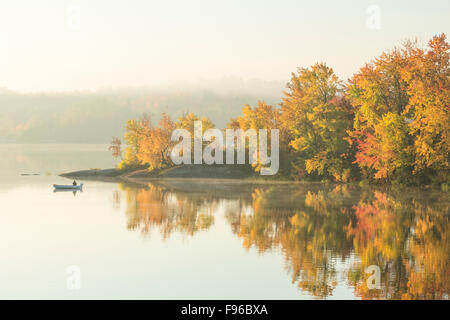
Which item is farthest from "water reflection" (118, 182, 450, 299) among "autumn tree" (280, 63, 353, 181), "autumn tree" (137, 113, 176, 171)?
"autumn tree" (137, 113, 176, 171)

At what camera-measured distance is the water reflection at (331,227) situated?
19.3m

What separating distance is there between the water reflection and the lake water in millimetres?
63

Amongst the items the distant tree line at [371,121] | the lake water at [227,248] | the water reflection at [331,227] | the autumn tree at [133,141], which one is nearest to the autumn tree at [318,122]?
the distant tree line at [371,121]

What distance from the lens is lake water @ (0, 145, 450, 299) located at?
18.5 m

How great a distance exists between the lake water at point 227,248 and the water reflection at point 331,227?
63 millimetres

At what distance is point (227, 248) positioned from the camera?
2575 cm

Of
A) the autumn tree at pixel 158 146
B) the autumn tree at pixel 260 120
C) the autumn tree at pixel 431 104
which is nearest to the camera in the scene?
the autumn tree at pixel 431 104

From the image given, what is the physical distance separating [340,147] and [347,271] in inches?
1742

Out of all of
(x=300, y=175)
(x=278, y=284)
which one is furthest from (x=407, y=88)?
(x=278, y=284)

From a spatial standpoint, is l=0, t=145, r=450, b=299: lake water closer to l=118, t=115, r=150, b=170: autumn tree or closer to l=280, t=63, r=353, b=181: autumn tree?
l=280, t=63, r=353, b=181: autumn tree

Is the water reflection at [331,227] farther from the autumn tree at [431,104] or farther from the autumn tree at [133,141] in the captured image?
the autumn tree at [133,141]
